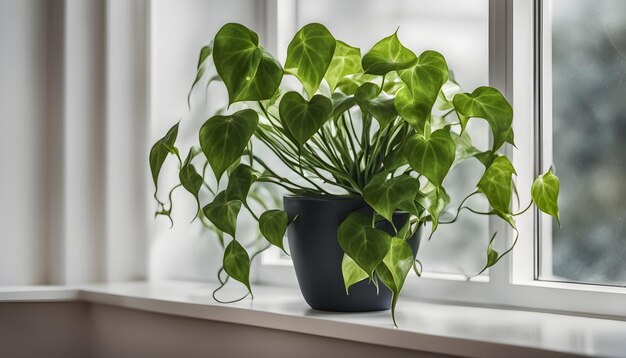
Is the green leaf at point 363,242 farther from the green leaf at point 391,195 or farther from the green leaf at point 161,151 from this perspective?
the green leaf at point 161,151

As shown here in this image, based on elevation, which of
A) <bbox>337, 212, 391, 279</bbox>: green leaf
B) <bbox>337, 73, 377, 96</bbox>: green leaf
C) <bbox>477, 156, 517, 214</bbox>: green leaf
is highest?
<bbox>337, 73, 377, 96</bbox>: green leaf

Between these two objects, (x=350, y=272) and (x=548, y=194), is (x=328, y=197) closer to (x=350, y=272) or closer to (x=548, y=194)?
(x=350, y=272)

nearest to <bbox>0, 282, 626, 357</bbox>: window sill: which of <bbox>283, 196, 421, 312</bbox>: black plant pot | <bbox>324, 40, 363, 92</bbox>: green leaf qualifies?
<bbox>283, 196, 421, 312</bbox>: black plant pot

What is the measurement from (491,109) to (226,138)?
14.1 inches

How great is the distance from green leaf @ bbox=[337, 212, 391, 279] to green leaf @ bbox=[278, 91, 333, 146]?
0.14 m

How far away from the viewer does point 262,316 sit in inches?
45.5

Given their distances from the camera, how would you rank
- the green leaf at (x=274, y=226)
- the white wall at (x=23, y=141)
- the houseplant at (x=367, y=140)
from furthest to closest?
the white wall at (x=23, y=141) → the green leaf at (x=274, y=226) → the houseplant at (x=367, y=140)

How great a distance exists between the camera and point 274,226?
3.63 ft

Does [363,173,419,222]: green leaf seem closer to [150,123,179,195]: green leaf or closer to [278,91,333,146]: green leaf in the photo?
[278,91,333,146]: green leaf

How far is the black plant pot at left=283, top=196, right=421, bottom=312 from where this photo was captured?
112 cm

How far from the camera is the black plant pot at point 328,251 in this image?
112 cm

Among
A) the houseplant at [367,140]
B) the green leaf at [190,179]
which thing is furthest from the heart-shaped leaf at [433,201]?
the green leaf at [190,179]

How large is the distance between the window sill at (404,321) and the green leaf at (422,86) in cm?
27

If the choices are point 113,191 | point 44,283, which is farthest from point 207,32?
point 44,283
